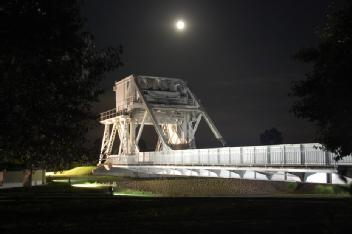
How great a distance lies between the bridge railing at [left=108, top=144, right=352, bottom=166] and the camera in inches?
1127

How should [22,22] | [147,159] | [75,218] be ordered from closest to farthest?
1. [22,22]
2. [75,218]
3. [147,159]

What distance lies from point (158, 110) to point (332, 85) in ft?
182

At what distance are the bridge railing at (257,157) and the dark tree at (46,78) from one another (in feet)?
34.3

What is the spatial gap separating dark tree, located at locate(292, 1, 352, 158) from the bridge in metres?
4.05

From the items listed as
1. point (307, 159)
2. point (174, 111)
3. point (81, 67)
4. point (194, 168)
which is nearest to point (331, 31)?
point (81, 67)

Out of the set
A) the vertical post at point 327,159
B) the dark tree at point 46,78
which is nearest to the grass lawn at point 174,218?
the dark tree at point 46,78

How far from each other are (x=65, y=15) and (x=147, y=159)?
4453 centimetres

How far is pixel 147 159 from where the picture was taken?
58.9 metres

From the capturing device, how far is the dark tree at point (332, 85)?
14.9 m

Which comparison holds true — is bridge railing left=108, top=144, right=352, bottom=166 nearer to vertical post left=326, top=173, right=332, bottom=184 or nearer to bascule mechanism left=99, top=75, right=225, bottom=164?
vertical post left=326, top=173, right=332, bottom=184

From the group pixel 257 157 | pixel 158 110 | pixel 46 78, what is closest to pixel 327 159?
pixel 257 157

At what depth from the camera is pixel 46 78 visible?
15047 millimetres

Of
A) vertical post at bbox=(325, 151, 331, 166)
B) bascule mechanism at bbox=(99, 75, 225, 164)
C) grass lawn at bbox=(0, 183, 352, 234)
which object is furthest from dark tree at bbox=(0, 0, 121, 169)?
bascule mechanism at bbox=(99, 75, 225, 164)

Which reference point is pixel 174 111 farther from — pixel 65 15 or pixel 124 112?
pixel 65 15
